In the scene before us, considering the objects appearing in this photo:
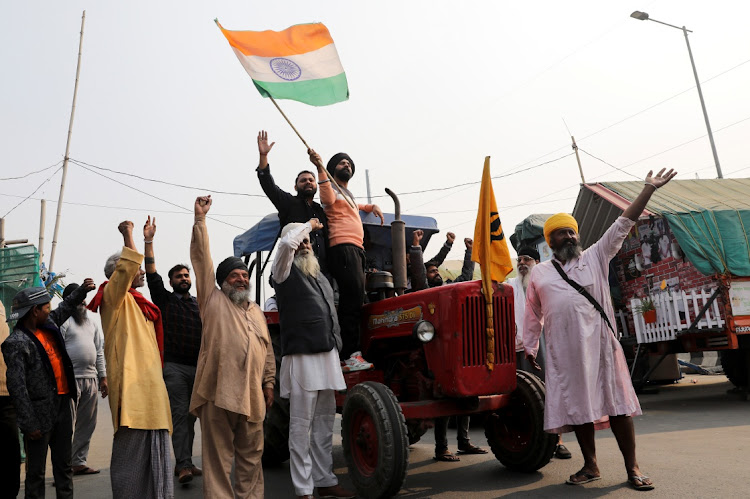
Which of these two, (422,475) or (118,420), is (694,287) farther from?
(118,420)

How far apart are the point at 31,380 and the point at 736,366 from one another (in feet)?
34.7

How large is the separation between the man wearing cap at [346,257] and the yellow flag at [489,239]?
102cm

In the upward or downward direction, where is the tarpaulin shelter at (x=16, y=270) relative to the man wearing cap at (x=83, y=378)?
upward

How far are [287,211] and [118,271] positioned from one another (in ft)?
5.53

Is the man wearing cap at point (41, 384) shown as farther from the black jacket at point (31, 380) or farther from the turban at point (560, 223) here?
the turban at point (560, 223)

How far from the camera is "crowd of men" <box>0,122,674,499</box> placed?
4.28 metres

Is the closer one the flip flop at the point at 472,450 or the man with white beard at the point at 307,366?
the man with white beard at the point at 307,366

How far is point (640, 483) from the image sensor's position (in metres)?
4.30

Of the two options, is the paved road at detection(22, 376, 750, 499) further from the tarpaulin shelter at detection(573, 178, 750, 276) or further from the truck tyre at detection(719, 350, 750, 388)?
the tarpaulin shelter at detection(573, 178, 750, 276)

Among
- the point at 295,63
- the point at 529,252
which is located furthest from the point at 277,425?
the point at 295,63

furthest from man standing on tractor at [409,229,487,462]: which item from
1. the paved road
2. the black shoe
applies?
the black shoe

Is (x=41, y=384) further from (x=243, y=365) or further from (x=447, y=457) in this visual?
(x=447, y=457)

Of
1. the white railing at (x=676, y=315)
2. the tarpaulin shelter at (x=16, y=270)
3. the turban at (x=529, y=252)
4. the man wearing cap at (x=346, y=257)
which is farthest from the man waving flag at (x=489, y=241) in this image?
the tarpaulin shelter at (x=16, y=270)

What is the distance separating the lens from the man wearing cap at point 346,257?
5312mm
